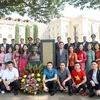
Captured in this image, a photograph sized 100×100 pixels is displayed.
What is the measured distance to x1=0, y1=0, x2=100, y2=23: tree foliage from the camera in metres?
9.48

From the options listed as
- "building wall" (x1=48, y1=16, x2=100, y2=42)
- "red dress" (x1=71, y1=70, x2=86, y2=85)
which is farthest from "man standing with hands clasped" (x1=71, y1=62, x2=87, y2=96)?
"building wall" (x1=48, y1=16, x2=100, y2=42)

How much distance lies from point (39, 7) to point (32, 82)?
6022mm

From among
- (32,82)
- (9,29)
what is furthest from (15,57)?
(9,29)

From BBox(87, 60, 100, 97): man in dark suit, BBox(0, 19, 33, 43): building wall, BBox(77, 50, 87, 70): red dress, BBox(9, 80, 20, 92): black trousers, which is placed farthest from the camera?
BBox(0, 19, 33, 43): building wall

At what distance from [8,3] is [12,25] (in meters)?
46.3

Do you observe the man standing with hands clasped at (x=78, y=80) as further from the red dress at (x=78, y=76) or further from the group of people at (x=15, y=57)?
the group of people at (x=15, y=57)

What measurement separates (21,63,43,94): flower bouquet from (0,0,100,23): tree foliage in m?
4.46

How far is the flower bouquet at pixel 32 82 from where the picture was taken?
596cm

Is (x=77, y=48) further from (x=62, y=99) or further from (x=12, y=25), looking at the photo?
(x=12, y=25)

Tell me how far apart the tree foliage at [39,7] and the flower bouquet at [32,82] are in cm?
446

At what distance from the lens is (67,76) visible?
243 inches

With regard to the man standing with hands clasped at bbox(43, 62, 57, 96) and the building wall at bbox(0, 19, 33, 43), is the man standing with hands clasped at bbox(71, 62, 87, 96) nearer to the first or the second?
the man standing with hands clasped at bbox(43, 62, 57, 96)

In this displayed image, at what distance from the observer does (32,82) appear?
238 inches

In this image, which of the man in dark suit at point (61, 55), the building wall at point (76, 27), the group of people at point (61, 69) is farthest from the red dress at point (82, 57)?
the building wall at point (76, 27)
